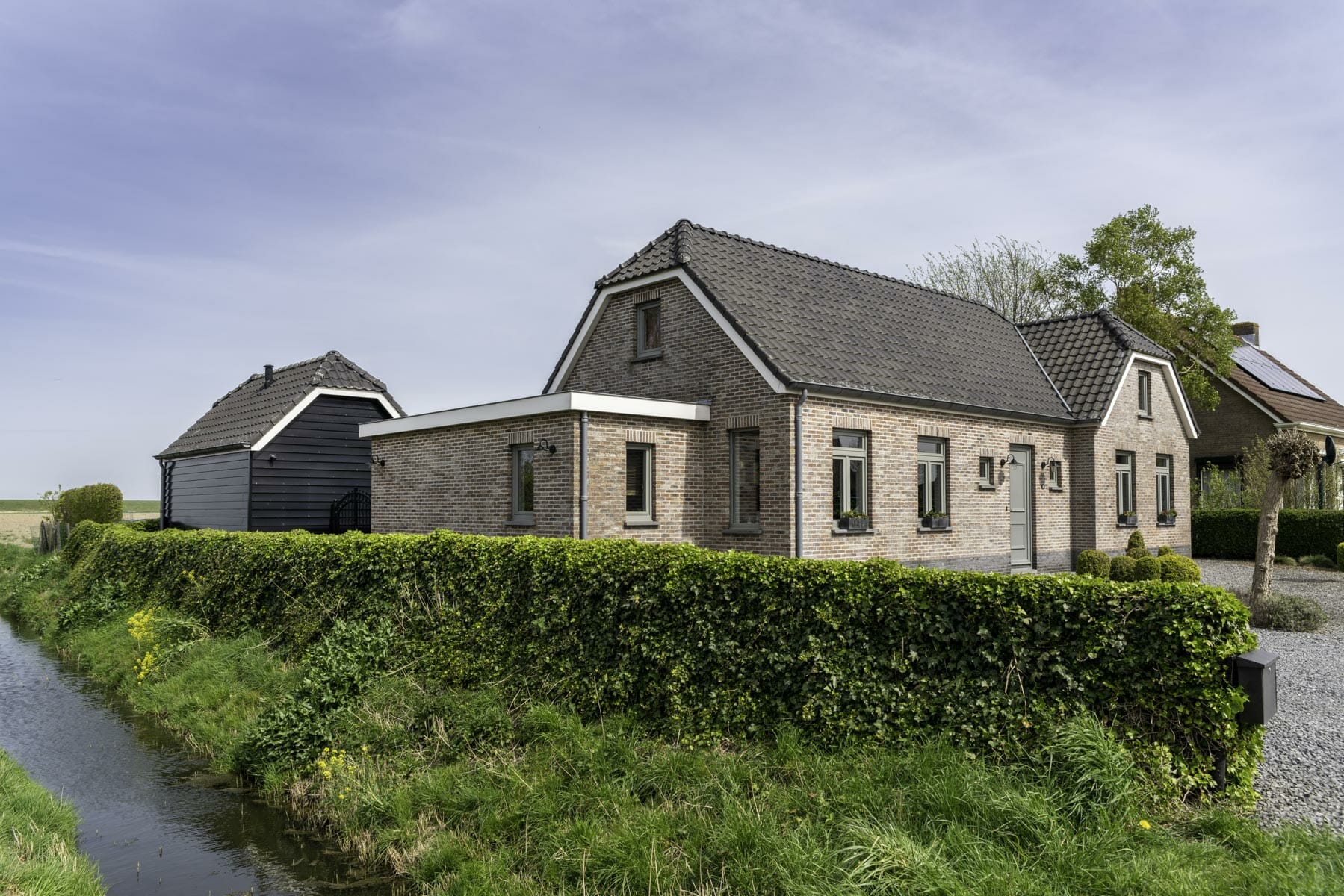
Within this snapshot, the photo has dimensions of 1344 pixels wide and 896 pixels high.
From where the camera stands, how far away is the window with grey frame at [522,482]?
14.9 metres

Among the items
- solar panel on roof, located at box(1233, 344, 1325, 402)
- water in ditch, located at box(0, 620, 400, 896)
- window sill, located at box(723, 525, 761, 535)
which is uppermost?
solar panel on roof, located at box(1233, 344, 1325, 402)

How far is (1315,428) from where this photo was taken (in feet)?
99.9

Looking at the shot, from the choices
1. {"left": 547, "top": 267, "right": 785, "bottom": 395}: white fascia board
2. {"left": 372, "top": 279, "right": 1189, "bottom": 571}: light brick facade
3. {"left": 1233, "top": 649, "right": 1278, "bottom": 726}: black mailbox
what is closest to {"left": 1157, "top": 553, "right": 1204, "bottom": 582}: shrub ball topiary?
{"left": 372, "top": 279, "right": 1189, "bottom": 571}: light brick facade

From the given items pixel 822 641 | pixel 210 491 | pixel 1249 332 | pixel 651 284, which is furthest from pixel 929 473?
pixel 1249 332

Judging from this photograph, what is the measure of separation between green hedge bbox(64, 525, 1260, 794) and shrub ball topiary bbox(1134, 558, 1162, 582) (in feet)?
33.8

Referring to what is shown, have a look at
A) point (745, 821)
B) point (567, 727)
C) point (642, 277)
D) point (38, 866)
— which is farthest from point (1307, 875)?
point (642, 277)

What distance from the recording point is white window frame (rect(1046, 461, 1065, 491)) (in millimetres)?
20000

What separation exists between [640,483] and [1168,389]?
16.2 metres

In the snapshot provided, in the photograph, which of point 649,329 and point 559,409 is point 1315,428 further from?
point 559,409

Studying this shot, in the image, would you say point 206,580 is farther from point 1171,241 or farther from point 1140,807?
point 1171,241

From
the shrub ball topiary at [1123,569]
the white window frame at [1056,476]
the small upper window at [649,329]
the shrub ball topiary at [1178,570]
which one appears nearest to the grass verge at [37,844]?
the small upper window at [649,329]

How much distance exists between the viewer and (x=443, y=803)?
735 cm

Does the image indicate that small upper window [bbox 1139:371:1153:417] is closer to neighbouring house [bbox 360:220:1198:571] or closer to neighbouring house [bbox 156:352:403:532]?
neighbouring house [bbox 360:220:1198:571]

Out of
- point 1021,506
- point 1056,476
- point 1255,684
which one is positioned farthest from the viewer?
point 1056,476
